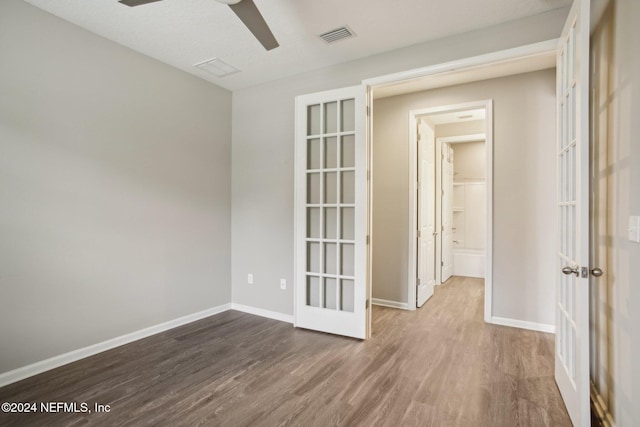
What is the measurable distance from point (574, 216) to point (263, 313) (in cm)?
322

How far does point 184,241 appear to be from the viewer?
3676mm

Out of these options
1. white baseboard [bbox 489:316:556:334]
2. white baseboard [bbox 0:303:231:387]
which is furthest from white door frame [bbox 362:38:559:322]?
white baseboard [bbox 0:303:231:387]

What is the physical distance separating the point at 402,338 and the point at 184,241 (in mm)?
2564

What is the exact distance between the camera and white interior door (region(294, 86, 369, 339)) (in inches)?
127

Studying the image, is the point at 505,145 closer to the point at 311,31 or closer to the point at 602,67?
the point at 602,67

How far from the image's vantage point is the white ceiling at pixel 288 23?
2.48m

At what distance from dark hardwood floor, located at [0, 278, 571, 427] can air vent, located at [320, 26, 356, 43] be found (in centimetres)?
283

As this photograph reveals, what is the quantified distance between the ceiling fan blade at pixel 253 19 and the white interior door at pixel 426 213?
9.06 ft

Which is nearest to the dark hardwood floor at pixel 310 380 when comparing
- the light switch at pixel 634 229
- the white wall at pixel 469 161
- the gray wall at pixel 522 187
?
the gray wall at pixel 522 187

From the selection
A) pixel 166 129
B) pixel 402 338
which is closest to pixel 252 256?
pixel 166 129

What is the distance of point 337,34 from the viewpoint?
113 inches

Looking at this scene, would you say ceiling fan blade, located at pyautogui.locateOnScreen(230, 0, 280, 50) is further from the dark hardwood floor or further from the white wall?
the white wall

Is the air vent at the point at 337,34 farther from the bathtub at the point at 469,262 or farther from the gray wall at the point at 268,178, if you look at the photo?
the bathtub at the point at 469,262

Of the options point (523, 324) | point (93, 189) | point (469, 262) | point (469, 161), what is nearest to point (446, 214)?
point (469, 262)
